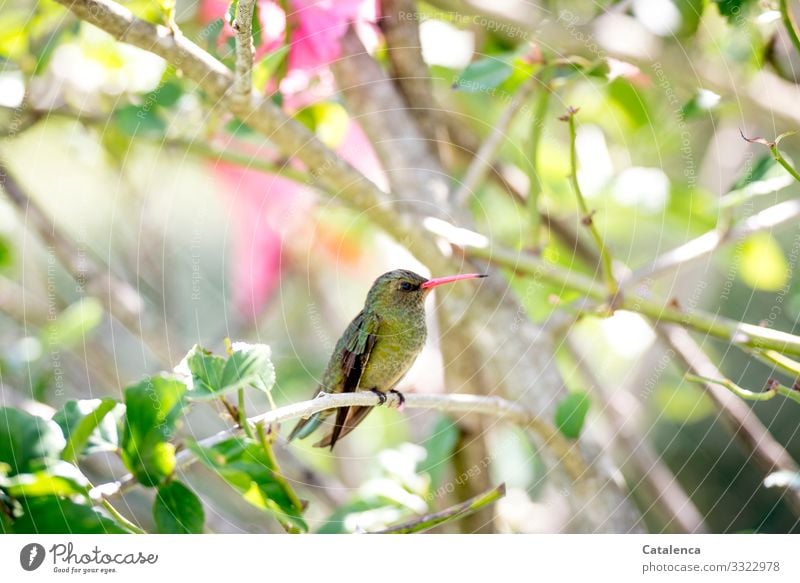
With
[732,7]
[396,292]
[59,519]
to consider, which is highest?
[732,7]

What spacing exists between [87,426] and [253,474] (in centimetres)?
13

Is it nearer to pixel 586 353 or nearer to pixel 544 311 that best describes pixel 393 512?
pixel 544 311

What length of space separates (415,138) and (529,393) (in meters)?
0.35

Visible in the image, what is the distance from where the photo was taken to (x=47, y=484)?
0.62 metres

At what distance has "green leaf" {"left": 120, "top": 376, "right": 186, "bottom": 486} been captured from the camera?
2.07ft

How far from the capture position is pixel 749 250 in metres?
1.12

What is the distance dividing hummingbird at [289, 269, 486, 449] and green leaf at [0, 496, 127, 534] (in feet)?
Answer: 0.97

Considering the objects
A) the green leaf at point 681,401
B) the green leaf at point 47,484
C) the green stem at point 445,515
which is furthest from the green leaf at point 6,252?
the green leaf at point 681,401

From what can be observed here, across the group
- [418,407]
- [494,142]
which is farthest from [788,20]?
[418,407]

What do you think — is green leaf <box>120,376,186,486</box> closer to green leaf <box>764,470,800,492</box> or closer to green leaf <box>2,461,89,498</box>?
green leaf <box>2,461,89,498</box>

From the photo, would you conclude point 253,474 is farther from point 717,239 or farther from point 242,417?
point 717,239

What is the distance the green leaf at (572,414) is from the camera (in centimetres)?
86

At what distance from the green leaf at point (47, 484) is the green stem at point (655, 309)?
0.51 metres
